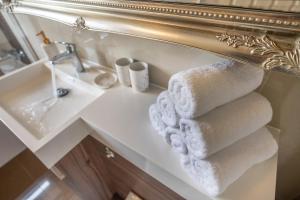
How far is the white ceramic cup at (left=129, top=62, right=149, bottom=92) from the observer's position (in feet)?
2.36

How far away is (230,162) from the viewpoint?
431 mm

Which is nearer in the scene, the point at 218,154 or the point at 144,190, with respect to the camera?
the point at 218,154

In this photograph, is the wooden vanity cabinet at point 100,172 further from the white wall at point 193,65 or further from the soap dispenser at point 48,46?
the soap dispenser at point 48,46

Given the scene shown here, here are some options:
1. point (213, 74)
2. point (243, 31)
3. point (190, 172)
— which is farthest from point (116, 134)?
point (243, 31)

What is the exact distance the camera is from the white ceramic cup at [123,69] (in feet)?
2.51

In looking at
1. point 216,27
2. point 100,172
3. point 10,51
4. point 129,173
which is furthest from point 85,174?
point 10,51

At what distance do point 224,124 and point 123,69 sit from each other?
0.51 m

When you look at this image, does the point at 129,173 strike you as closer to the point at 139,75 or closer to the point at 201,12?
the point at 139,75

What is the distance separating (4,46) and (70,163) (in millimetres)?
1343

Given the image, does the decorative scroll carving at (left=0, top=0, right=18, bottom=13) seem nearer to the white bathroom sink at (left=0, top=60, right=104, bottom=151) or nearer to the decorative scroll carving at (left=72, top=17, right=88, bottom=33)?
the white bathroom sink at (left=0, top=60, right=104, bottom=151)

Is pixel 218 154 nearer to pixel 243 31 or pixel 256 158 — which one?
pixel 256 158

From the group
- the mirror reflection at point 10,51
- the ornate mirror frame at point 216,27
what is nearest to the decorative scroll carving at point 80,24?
the ornate mirror frame at point 216,27

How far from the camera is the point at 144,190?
0.77 meters

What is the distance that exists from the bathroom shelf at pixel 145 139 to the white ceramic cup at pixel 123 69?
0.13 ft
